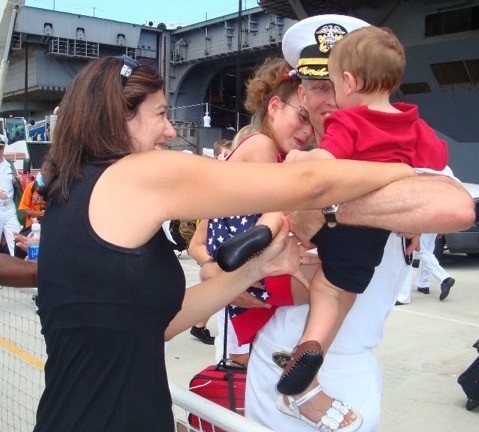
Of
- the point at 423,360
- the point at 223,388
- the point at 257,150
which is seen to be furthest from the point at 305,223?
the point at 423,360

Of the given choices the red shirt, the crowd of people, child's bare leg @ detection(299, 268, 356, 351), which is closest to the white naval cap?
the red shirt

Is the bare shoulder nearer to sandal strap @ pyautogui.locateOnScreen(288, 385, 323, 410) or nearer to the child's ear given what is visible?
the child's ear

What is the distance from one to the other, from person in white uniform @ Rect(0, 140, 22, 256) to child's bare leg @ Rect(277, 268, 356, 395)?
7.32m

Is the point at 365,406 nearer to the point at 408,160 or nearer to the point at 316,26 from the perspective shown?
the point at 408,160

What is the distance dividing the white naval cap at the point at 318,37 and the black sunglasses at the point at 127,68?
67cm

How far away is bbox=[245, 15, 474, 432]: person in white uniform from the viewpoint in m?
1.56

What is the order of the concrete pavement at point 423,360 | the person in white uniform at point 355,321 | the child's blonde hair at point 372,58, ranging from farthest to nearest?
1. the concrete pavement at point 423,360
2. the child's blonde hair at point 372,58
3. the person in white uniform at point 355,321

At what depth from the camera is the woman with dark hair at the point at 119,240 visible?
1.46 meters

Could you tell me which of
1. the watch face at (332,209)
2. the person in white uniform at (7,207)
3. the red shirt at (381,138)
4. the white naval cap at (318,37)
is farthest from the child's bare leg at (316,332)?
the person in white uniform at (7,207)

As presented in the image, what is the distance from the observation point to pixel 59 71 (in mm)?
47188

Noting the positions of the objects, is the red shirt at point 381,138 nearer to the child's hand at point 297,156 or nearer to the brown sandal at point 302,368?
the child's hand at point 297,156

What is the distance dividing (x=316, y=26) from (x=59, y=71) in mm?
48177

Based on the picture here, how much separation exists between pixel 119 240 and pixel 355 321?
0.80 meters

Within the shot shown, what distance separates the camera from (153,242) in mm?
1512
